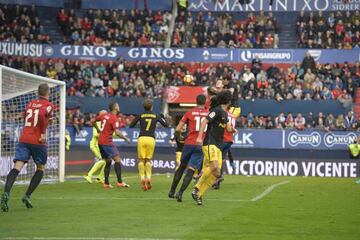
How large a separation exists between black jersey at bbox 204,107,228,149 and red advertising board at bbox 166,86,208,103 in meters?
25.5

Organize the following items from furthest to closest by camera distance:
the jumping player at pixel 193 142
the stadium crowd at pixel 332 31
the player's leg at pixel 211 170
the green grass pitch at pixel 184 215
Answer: the stadium crowd at pixel 332 31 < the jumping player at pixel 193 142 < the player's leg at pixel 211 170 < the green grass pitch at pixel 184 215


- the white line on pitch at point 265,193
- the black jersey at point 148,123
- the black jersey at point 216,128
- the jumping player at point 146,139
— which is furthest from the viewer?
the black jersey at point 148,123

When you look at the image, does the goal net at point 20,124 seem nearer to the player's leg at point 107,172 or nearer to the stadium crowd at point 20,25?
the player's leg at point 107,172

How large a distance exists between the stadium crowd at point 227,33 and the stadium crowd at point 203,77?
63.2 inches

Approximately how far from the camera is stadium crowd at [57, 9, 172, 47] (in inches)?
1826

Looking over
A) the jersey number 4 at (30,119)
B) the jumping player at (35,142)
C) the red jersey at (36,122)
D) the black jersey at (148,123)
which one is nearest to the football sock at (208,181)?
the jumping player at (35,142)

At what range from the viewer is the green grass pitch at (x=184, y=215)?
12.2 metres

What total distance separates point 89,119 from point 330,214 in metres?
27.1

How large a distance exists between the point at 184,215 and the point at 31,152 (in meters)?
3.28

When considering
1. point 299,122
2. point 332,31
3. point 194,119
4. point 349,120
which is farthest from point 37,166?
point 332,31

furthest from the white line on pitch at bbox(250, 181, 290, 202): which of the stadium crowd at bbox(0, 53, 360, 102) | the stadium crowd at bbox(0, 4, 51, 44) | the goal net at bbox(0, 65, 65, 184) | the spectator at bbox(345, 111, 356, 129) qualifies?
the stadium crowd at bbox(0, 4, 51, 44)

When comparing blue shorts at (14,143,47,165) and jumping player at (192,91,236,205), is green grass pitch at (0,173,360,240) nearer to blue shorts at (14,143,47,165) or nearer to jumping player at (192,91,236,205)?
jumping player at (192,91,236,205)

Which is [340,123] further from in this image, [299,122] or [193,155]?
[193,155]

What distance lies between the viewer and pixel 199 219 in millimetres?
14016
